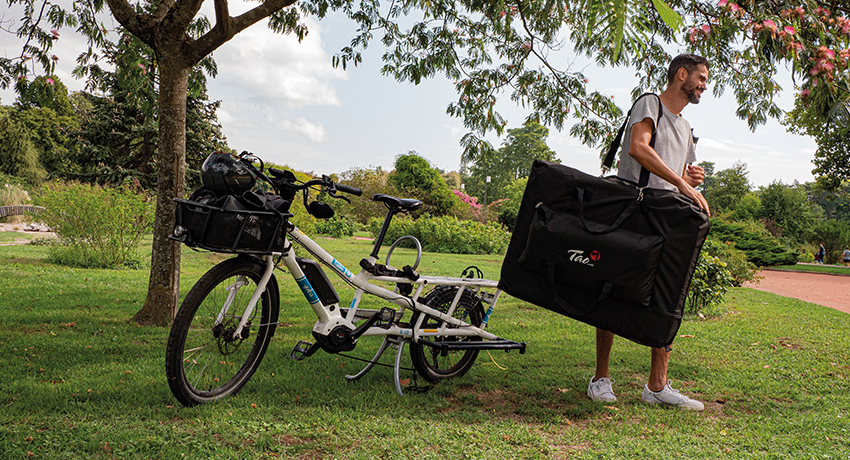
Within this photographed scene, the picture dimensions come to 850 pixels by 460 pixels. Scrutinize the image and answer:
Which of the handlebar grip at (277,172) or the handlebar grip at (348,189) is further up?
the handlebar grip at (277,172)

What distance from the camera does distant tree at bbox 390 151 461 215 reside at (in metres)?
23.5

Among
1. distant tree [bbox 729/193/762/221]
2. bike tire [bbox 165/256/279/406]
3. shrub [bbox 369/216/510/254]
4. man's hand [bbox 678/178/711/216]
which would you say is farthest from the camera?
distant tree [bbox 729/193/762/221]

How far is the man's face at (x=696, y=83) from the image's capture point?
3.14 metres

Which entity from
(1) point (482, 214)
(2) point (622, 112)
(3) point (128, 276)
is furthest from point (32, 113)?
(2) point (622, 112)

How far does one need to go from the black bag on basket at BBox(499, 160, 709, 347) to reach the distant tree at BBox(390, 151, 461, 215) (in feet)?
66.7

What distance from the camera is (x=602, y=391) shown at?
3.46m

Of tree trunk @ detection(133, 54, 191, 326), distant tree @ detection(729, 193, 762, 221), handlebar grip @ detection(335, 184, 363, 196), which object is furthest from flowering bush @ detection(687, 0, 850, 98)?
distant tree @ detection(729, 193, 762, 221)

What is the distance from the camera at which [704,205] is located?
2869 millimetres

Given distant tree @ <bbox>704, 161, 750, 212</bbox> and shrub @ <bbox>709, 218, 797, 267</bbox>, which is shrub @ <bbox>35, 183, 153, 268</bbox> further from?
distant tree @ <bbox>704, 161, 750, 212</bbox>

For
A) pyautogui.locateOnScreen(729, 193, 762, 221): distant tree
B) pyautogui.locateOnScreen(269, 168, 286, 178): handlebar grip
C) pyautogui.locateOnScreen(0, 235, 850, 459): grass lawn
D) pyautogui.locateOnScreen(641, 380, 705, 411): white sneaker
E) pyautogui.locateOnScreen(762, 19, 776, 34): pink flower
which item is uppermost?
pyautogui.locateOnScreen(729, 193, 762, 221): distant tree

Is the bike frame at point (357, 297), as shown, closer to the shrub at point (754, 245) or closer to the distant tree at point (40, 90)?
the distant tree at point (40, 90)

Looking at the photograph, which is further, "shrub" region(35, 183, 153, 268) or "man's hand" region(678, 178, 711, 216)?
"shrub" region(35, 183, 153, 268)

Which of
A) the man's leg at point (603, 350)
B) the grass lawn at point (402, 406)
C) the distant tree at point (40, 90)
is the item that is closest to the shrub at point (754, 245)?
the grass lawn at point (402, 406)

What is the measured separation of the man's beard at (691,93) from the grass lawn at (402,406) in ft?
6.29
